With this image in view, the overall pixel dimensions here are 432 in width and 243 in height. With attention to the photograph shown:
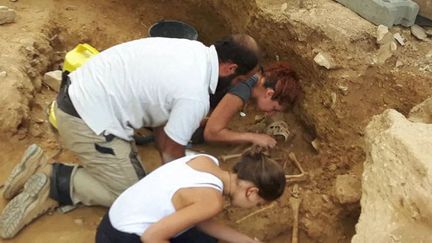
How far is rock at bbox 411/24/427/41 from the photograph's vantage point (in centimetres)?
391

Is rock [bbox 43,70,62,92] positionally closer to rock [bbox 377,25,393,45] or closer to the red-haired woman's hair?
the red-haired woman's hair

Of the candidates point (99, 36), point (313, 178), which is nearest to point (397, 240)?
point (313, 178)

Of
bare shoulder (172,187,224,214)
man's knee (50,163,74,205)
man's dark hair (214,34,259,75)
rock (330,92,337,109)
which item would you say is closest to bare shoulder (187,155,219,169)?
bare shoulder (172,187,224,214)

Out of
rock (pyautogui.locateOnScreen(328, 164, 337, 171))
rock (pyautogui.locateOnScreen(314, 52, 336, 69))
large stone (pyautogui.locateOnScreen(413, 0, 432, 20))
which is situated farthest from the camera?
large stone (pyautogui.locateOnScreen(413, 0, 432, 20))

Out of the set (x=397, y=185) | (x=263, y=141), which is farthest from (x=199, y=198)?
(x=263, y=141)

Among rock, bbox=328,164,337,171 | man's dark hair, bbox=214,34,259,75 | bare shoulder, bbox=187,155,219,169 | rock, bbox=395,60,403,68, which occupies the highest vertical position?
man's dark hair, bbox=214,34,259,75

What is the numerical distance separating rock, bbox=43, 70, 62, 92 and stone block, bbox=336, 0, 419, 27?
88.0 inches

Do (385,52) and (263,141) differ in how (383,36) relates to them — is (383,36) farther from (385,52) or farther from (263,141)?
(263,141)

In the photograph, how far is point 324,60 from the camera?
3.76 m

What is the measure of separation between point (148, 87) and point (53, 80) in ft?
4.84

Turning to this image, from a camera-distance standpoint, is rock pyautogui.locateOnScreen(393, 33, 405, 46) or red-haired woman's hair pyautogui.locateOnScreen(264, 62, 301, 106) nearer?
red-haired woman's hair pyautogui.locateOnScreen(264, 62, 301, 106)

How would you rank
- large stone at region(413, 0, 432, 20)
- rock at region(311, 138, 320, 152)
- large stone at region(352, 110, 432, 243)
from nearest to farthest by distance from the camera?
large stone at region(352, 110, 432, 243)
rock at region(311, 138, 320, 152)
large stone at region(413, 0, 432, 20)

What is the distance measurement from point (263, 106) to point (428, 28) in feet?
4.61

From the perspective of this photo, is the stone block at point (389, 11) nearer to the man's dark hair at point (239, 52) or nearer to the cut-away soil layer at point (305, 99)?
the cut-away soil layer at point (305, 99)
